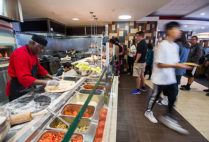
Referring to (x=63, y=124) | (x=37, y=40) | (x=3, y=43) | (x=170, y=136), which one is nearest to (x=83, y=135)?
(x=63, y=124)

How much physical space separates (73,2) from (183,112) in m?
4.05

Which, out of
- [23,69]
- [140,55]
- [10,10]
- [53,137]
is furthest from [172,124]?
[10,10]

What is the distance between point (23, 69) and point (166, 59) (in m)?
2.02

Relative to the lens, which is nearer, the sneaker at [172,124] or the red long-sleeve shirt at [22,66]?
the red long-sleeve shirt at [22,66]

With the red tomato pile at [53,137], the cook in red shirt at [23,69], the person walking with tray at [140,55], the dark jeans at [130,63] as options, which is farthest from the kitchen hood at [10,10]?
the dark jeans at [130,63]

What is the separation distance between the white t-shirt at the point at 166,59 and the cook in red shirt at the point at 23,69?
1.62 m

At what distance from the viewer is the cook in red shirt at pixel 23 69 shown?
1179mm

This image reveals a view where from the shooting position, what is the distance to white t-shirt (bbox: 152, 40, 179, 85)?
1616mm

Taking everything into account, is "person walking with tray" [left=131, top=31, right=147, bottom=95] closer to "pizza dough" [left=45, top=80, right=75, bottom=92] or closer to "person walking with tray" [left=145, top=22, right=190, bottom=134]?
"person walking with tray" [left=145, top=22, right=190, bottom=134]

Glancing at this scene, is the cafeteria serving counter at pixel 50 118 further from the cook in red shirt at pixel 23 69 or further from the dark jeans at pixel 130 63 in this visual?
the dark jeans at pixel 130 63

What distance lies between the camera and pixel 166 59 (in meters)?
1.62

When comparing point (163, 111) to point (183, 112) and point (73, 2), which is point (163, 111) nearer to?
point (183, 112)

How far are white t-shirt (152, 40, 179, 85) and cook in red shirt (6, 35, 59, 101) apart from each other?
5.33 ft

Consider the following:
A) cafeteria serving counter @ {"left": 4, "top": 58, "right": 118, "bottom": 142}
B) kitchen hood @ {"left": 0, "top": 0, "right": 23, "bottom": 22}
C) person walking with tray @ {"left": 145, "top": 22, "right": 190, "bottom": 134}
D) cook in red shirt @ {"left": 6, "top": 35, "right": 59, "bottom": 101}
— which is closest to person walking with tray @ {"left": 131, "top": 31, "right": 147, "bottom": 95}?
person walking with tray @ {"left": 145, "top": 22, "right": 190, "bottom": 134}
